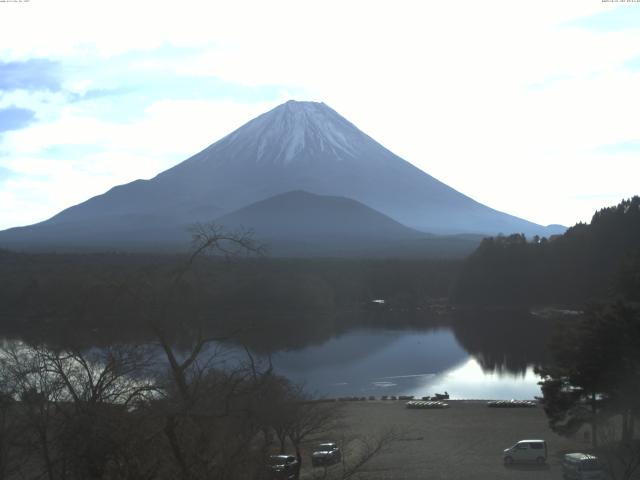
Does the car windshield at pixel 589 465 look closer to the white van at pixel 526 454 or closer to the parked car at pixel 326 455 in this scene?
the white van at pixel 526 454

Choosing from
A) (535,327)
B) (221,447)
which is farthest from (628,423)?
(535,327)

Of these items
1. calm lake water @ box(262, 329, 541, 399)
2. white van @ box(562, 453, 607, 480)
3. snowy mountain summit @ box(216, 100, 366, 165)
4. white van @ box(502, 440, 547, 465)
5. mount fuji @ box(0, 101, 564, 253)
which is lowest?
calm lake water @ box(262, 329, 541, 399)

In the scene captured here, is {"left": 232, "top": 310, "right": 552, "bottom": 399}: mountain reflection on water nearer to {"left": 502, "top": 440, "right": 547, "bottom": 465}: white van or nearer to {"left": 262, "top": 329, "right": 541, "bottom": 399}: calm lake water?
{"left": 262, "top": 329, "right": 541, "bottom": 399}: calm lake water

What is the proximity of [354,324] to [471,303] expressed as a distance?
9268 mm

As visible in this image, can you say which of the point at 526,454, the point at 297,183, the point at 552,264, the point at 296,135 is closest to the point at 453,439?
the point at 526,454

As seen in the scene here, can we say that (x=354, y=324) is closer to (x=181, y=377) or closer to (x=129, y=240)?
(x=181, y=377)

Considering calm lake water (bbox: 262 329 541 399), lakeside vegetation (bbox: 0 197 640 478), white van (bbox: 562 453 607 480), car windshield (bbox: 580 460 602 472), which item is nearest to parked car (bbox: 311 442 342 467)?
lakeside vegetation (bbox: 0 197 640 478)

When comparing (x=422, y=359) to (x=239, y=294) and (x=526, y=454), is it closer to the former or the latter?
(x=239, y=294)

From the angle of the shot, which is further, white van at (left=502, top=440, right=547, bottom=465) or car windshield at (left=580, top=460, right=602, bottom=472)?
white van at (left=502, top=440, right=547, bottom=465)

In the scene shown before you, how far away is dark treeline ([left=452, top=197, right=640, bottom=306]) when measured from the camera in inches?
1271

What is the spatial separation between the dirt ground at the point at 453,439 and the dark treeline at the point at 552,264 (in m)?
19.5

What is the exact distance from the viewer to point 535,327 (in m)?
26.1

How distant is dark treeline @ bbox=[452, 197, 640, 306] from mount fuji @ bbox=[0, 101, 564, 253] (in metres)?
47.1

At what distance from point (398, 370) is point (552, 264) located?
1899 cm
